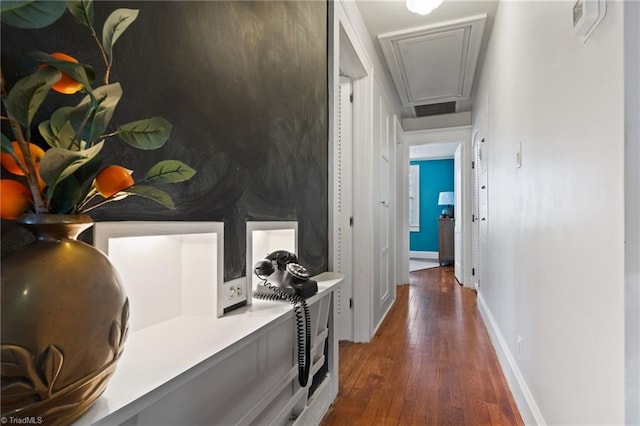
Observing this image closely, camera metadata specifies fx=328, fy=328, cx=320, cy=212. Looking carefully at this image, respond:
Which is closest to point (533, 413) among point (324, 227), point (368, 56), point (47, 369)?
point (324, 227)

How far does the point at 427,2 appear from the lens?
2125 millimetres

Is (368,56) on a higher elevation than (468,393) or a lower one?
higher

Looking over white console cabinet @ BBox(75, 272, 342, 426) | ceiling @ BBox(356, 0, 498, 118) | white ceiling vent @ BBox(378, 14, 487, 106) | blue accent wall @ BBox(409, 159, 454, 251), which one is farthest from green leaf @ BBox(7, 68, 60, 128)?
blue accent wall @ BBox(409, 159, 454, 251)

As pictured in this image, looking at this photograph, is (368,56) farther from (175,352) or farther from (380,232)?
(175,352)

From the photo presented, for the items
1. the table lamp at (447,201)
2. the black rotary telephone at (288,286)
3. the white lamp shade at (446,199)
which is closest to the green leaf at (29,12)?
the black rotary telephone at (288,286)

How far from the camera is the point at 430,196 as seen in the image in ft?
26.2

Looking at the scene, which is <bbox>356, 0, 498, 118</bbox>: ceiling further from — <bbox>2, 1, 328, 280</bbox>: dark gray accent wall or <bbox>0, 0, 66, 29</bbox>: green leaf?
<bbox>0, 0, 66, 29</bbox>: green leaf

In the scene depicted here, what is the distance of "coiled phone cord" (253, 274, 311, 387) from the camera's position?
1.20 m

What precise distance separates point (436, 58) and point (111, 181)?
3.40m

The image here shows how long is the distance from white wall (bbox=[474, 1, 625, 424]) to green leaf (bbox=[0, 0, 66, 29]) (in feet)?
3.58

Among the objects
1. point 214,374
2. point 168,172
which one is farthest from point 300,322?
point 168,172

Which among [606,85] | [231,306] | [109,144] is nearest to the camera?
[109,144]

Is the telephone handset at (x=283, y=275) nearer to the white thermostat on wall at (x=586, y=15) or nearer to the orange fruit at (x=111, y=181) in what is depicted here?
the orange fruit at (x=111, y=181)

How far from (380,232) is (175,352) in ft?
8.51
